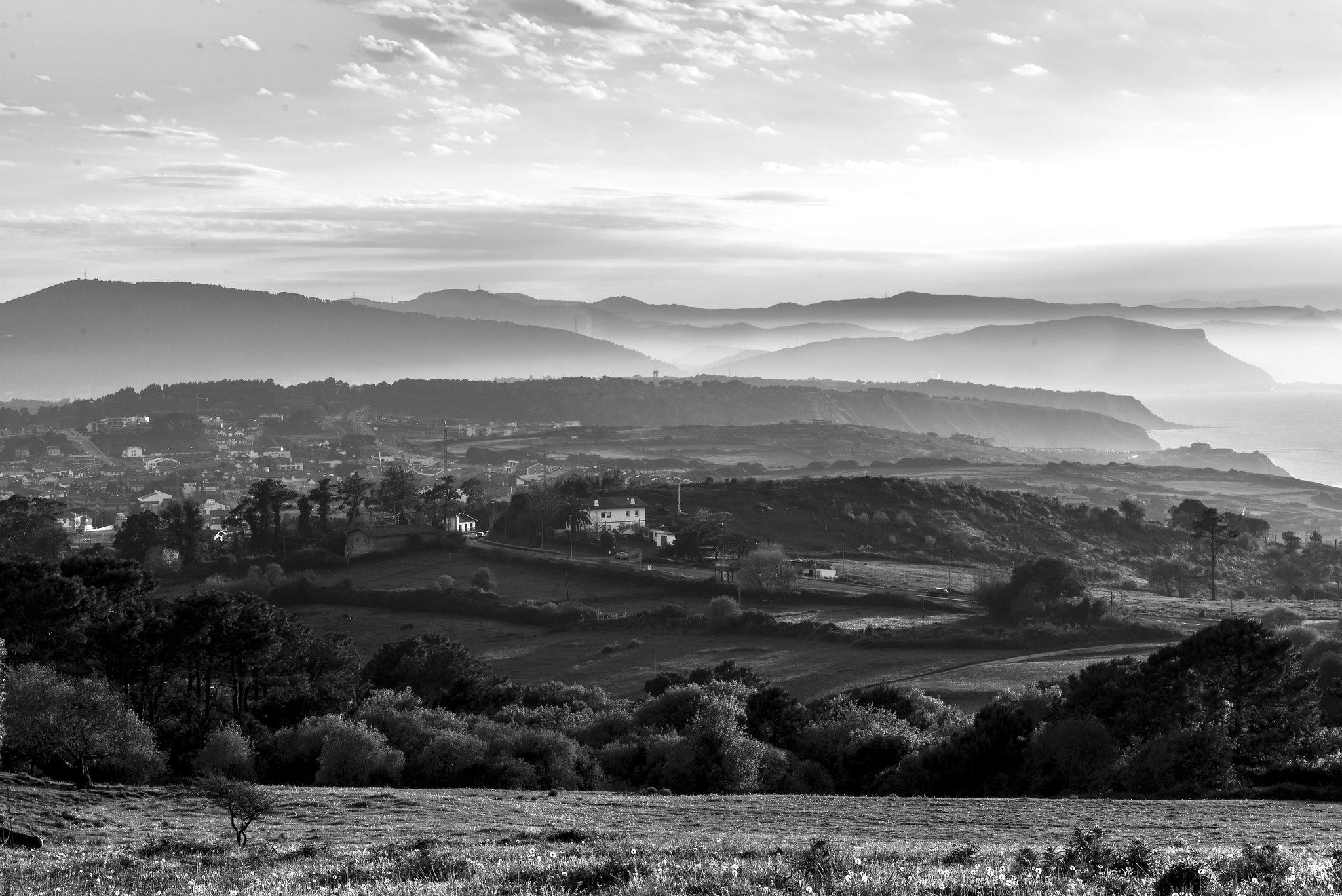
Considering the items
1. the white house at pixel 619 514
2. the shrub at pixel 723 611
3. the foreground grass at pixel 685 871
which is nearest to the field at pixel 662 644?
the shrub at pixel 723 611

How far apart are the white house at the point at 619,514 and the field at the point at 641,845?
153 feet

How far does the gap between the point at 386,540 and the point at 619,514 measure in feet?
47.8

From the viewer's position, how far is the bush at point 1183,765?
71.9 ft

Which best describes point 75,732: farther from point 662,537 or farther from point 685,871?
point 662,537

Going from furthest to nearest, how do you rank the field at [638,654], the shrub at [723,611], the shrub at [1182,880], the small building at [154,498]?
the small building at [154,498], the shrub at [723,611], the field at [638,654], the shrub at [1182,880]

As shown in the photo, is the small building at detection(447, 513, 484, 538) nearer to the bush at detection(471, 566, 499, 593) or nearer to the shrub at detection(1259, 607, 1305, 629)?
the bush at detection(471, 566, 499, 593)

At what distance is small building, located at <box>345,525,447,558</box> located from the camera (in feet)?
206

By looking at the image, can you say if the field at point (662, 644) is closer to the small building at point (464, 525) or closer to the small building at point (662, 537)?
the small building at point (662, 537)

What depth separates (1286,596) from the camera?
59594 mm

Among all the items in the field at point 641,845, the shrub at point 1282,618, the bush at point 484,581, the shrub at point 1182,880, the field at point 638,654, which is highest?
the shrub at point 1182,880

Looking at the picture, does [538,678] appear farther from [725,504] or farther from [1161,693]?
[725,504]

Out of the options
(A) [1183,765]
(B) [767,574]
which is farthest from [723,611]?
(A) [1183,765]

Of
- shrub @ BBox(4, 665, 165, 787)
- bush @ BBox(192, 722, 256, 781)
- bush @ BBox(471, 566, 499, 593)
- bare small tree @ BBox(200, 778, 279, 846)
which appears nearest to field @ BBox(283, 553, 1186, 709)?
bush @ BBox(471, 566, 499, 593)

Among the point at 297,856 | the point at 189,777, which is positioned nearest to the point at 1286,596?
the point at 189,777
